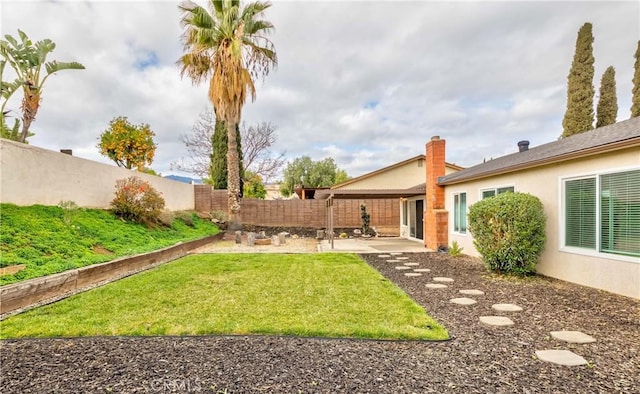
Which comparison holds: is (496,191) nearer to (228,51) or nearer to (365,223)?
(365,223)

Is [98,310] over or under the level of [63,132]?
under

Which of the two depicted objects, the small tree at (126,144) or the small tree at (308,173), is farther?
the small tree at (308,173)

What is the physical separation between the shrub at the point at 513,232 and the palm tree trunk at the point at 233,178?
38.0 feet

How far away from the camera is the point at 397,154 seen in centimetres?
Result: 3397

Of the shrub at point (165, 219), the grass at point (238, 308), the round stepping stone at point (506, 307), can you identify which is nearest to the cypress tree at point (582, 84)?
the grass at point (238, 308)

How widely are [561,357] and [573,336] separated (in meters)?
0.74

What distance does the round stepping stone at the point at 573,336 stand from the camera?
3.56 m

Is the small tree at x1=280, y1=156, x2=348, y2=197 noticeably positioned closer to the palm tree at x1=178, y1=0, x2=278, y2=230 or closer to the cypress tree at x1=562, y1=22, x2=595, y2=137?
the palm tree at x1=178, y1=0, x2=278, y2=230

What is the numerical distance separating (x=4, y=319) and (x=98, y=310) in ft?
3.48

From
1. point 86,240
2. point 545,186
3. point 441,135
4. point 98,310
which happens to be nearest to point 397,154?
point 441,135

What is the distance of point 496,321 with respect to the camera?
13.9 feet

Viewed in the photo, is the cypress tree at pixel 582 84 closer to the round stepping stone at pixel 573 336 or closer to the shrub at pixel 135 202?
the round stepping stone at pixel 573 336

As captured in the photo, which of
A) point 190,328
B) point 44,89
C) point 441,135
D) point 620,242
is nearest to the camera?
point 190,328

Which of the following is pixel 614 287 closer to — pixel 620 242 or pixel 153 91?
pixel 620 242
